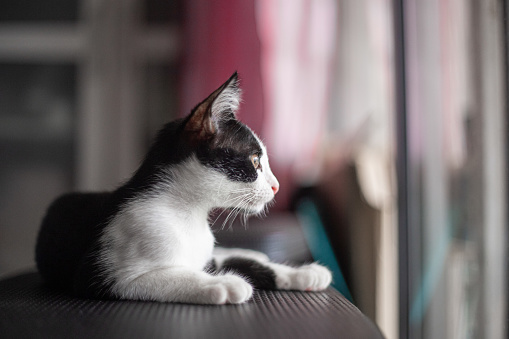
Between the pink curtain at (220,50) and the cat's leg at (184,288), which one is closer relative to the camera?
the cat's leg at (184,288)

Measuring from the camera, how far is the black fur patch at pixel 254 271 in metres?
0.68

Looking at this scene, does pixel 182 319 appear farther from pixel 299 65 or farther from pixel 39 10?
pixel 39 10

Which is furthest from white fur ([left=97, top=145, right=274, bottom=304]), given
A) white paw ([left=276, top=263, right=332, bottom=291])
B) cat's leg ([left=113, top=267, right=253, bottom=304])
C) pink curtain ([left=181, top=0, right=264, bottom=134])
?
pink curtain ([left=181, top=0, right=264, bottom=134])

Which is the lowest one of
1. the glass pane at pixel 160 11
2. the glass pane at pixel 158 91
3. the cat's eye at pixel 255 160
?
the cat's eye at pixel 255 160

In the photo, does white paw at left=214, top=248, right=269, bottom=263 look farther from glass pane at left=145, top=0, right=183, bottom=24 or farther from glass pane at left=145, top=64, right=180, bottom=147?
glass pane at left=145, top=0, right=183, bottom=24

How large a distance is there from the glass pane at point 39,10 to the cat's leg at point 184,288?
283 cm

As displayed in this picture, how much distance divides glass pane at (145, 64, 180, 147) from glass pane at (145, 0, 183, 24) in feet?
1.05

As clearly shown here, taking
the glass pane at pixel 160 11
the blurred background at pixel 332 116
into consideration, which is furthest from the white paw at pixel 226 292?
the glass pane at pixel 160 11

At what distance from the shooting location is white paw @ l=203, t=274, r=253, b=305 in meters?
0.55

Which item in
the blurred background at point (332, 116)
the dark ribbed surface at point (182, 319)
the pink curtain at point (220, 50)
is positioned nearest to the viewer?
the dark ribbed surface at point (182, 319)

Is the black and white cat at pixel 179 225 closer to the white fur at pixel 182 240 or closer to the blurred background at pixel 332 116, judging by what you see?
the white fur at pixel 182 240

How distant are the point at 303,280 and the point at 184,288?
7.7 inches

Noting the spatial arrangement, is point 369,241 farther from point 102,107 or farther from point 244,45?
point 102,107

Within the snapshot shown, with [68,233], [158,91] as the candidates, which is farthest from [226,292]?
[158,91]
